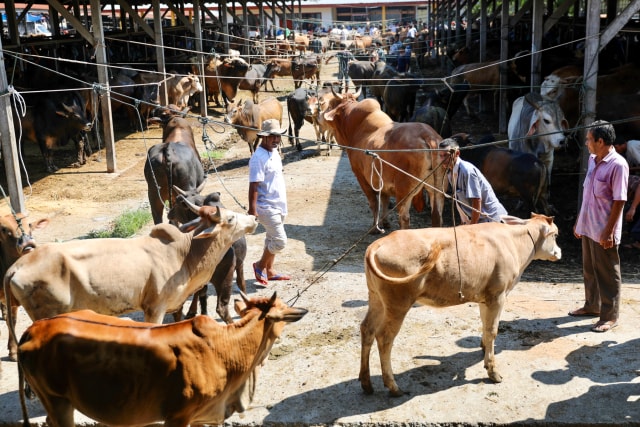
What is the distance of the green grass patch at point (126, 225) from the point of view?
9.58m

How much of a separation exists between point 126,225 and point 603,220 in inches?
246

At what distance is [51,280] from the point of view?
5086mm

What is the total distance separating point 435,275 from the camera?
17.2ft

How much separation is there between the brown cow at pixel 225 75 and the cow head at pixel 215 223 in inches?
649

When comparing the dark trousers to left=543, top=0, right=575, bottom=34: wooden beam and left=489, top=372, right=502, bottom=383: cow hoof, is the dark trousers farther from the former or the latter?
left=543, top=0, right=575, bottom=34: wooden beam

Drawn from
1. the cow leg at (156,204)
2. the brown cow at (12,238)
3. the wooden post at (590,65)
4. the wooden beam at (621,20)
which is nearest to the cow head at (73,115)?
the cow leg at (156,204)

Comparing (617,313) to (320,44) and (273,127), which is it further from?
(320,44)

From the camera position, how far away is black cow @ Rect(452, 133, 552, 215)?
9352 millimetres

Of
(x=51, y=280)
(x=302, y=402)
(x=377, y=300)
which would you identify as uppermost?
(x=51, y=280)

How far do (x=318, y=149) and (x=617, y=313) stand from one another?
965cm

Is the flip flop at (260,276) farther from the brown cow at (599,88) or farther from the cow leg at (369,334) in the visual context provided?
the brown cow at (599,88)

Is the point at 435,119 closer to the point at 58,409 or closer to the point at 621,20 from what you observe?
the point at 621,20

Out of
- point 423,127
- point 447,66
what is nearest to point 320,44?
point 447,66

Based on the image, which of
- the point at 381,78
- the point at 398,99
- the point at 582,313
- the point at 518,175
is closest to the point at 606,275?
the point at 582,313
